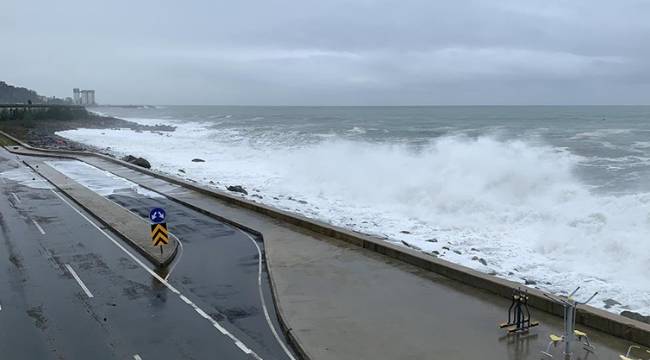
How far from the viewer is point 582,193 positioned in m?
25.3

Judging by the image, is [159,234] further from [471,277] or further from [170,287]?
[471,277]

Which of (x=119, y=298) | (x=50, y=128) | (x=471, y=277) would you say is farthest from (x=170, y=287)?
(x=50, y=128)

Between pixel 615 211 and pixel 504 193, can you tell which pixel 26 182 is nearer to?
pixel 504 193

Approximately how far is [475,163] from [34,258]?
2482 cm

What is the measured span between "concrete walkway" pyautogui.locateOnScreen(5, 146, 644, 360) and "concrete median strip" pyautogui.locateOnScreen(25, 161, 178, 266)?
9.82 feet

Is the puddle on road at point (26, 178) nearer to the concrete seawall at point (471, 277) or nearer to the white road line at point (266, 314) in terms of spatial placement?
the concrete seawall at point (471, 277)

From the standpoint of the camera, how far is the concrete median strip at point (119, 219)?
14.4 m

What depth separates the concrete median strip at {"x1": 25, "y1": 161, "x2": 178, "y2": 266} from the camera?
14.4 metres

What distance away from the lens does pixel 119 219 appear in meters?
18.5

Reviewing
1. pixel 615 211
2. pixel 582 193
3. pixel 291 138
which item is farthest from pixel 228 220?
pixel 291 138

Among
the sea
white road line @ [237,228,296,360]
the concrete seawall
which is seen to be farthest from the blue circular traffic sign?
the sea

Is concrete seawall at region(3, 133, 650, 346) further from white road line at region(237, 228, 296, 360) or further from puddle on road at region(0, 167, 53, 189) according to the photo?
puddle on road at region(0, 167, 53, 189)

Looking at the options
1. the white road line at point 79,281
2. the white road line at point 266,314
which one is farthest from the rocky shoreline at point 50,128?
the white road line at point 266,314

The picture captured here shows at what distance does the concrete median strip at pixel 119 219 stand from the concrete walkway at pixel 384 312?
2993 millimetres
